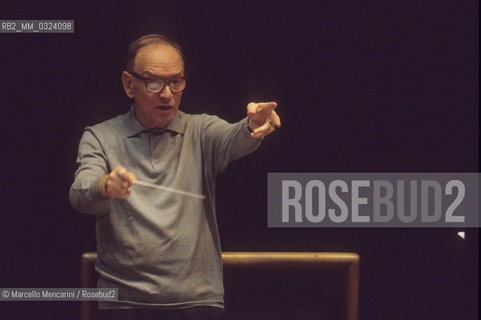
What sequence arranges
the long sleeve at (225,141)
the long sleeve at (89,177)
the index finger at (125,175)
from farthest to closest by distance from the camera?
the long sleeve at (225,141) < the long sleeve at (89,177) < the index finger at (125,175)

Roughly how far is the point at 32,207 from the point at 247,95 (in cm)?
100

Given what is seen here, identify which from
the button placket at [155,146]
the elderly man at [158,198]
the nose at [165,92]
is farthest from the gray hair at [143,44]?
the button placket at [155,146]

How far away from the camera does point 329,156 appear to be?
394 centimetres

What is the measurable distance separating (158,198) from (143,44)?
0.57 meters

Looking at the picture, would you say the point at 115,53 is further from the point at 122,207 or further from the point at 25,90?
the point at 122,207

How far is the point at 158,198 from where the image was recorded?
3453mm

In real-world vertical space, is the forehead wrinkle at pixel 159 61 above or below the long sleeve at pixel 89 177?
above

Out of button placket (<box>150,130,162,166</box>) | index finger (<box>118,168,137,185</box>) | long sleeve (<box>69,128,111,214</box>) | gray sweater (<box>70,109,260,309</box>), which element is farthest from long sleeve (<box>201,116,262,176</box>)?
index finger (<box>118,168,137,185</box>)

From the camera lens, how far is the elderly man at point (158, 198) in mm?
3439

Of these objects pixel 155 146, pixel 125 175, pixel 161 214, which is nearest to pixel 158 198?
pixel 161 214

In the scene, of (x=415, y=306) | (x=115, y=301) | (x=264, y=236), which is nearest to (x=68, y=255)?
(x=115, y=301)

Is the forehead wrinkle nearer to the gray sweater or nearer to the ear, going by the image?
the ear

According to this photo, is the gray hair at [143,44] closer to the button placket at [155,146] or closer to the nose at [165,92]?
the nose at [165,92]

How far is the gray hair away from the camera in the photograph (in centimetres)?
348
